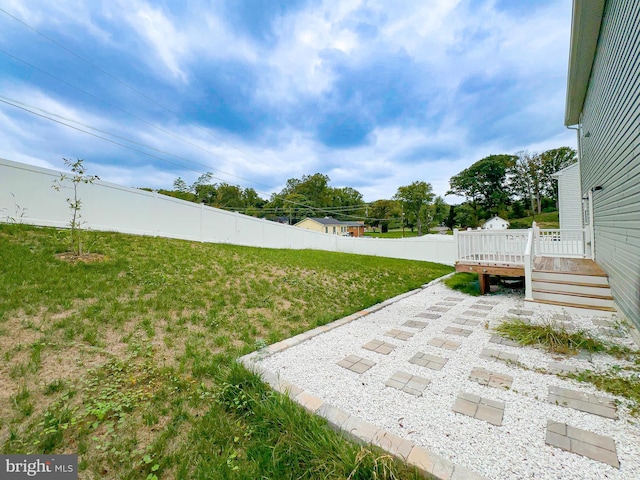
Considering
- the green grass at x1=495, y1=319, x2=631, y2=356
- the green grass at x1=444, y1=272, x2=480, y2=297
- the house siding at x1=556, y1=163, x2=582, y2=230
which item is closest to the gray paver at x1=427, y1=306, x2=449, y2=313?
the green grass at x1=495, y1=319, x2=631, y2=356

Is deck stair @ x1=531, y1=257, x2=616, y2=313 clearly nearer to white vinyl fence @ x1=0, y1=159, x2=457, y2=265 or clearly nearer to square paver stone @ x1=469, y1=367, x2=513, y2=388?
white vinyl fence @ x1=0, y1=159, x2=457, y2=265

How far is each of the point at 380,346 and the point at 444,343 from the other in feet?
2.82

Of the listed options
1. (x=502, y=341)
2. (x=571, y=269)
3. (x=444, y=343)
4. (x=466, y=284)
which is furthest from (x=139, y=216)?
→ (x=571, y=269)

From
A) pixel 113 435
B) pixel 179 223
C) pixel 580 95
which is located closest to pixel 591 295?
pixel 580 95

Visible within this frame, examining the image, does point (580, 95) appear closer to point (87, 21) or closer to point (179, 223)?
point (179, 223)

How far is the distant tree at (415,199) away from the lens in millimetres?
39250

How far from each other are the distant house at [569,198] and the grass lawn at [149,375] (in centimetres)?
1063

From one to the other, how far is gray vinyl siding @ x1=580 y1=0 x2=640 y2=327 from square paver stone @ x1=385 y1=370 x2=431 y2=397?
120 inches

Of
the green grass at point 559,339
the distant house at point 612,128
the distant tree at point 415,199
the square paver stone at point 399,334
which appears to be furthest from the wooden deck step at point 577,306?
the distant tree at point 415,199

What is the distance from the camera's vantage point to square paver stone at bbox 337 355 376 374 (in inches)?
106

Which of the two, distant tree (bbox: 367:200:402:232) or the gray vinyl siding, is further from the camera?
distant tree (bbox: 367:200:402:232)

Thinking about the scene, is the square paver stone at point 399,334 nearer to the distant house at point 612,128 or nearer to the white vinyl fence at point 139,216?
the distant house at point 612,128

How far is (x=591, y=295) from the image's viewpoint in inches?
181

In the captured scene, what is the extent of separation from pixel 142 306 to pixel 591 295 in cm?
754
